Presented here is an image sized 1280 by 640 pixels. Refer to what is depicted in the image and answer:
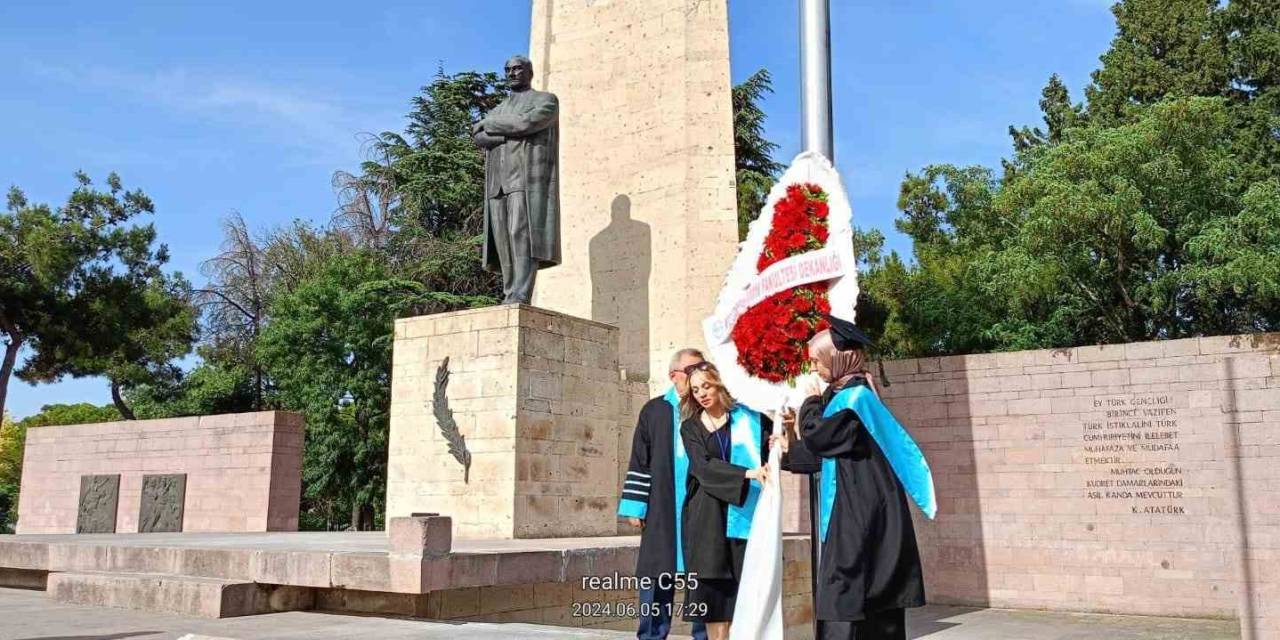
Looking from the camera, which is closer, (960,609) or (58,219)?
(960,609)

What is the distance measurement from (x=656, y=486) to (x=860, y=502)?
4.00 feet

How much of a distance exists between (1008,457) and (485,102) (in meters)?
16.6

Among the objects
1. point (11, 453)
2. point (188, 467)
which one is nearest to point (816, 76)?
point (188, 467)

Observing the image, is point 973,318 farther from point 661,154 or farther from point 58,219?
point 58,219

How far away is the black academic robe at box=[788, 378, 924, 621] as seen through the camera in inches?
140

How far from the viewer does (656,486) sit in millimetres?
4621

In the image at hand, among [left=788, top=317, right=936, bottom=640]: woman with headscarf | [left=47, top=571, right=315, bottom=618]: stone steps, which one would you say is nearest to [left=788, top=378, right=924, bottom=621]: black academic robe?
[left=788, top=317, right=936, bottom=640]: woman with headscarf

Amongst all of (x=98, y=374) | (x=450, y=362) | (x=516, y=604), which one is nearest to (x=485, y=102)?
(x=98, y=374)

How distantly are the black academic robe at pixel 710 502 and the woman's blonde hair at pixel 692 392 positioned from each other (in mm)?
51

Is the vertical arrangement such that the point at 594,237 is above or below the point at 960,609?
above

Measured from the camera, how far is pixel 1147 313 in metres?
17.7

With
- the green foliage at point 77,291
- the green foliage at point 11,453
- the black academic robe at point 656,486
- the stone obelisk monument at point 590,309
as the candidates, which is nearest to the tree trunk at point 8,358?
the green foliage at point 77,291

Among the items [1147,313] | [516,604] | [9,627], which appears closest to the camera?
[9,627]

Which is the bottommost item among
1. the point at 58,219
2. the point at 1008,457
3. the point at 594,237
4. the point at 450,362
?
the point at 1008,457
